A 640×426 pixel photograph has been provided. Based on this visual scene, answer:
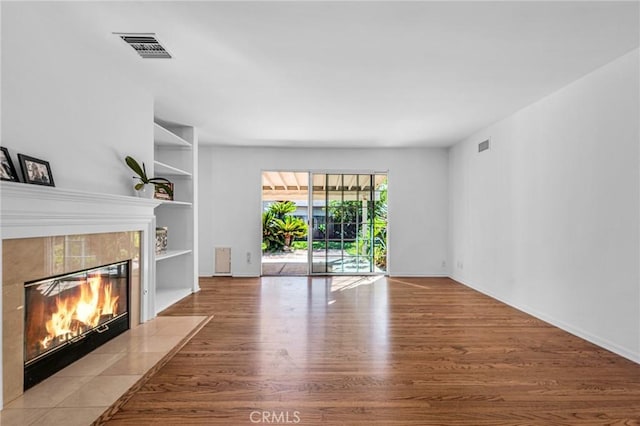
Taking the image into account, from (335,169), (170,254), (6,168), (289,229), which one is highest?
(335,169)

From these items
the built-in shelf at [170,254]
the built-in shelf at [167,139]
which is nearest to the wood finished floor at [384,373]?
the built-in shelf at [170,254]

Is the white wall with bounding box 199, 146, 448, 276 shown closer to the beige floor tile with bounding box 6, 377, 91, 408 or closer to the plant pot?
the plant pot

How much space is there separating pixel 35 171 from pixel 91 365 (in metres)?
1.34

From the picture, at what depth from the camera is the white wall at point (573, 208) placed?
2625mm

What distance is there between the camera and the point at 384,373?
2.33m

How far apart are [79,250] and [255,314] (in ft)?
6.12

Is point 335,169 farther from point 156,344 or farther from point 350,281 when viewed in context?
point 156,344

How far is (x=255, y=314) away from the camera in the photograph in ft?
12.2

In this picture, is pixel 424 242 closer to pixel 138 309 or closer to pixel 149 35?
pixel 138 309

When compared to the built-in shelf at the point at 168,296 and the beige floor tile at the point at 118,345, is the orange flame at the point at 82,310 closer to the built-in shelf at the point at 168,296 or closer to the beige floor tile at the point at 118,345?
the beige floor tile at the point at 118,345

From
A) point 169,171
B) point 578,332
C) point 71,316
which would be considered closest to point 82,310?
point 71,316

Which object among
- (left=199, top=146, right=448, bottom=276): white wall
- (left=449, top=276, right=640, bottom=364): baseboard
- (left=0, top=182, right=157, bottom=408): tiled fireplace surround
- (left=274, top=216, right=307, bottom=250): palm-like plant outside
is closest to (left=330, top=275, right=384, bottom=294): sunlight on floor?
(left=199, top=146, right=448, bottom=276): white wall

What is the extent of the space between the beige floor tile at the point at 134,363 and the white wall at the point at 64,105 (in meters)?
1.29

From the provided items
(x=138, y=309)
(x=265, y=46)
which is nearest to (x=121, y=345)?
(x=138, y=309)
